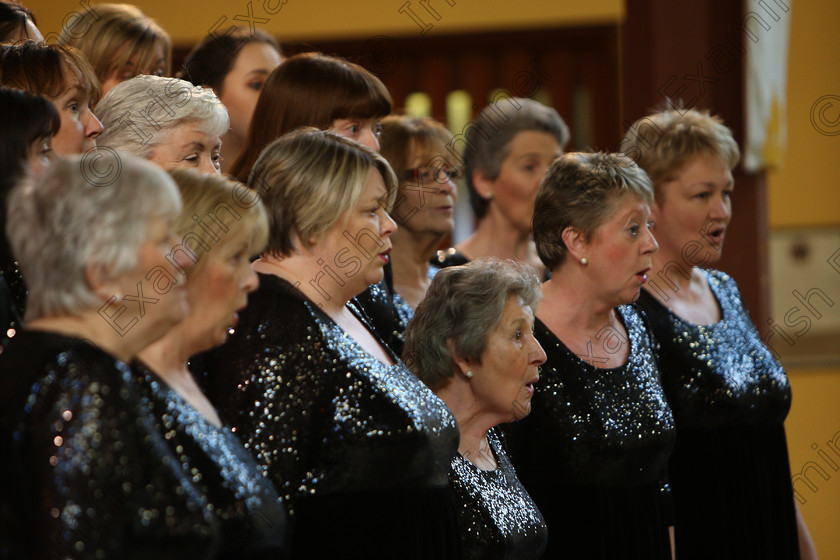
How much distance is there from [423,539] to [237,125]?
60.9 inches

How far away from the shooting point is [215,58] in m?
2.97

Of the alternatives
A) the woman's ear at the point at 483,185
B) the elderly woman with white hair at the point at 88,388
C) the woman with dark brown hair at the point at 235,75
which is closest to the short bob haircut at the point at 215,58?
the woman with dark brown hair at the point at 235,75

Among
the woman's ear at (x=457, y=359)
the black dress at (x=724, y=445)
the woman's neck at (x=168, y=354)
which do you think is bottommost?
the black dress at (x=724, y=445)

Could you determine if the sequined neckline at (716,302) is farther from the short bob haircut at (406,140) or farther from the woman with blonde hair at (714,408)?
the short bob haircut at (406,140)

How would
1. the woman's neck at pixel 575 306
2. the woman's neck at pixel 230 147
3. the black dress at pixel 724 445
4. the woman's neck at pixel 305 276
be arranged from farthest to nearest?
the woman's neck at pixel 230 147 → the black dress at pixel 724 445 → the woman's neck at pixel 575 306 → the woman's neck at pixel 305 276

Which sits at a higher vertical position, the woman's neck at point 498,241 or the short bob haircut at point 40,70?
the short bob haircut at point 40,70

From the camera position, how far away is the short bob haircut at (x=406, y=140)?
2795 mm

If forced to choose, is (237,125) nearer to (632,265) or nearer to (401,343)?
(401,343)

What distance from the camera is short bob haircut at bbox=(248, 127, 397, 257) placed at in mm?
1813

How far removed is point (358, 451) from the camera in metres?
1.69

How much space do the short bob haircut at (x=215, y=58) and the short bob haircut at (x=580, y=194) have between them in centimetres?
101

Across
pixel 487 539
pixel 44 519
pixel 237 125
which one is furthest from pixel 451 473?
pixel 237 125

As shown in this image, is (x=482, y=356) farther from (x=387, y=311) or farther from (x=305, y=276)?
(x=305, y=276)

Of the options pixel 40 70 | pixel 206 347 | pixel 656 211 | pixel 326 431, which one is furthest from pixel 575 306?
pixel 40 70
